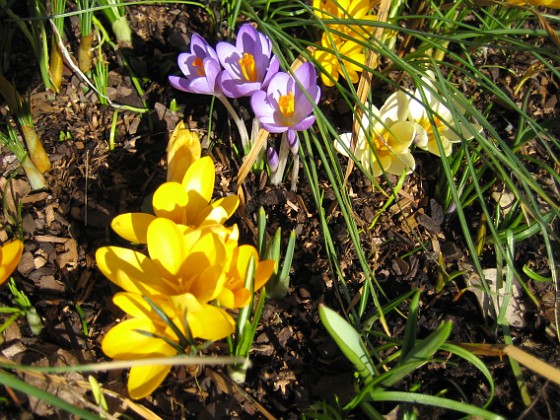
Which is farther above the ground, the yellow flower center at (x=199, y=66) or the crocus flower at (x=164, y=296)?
the yellow flower center at (x=199, y=66)

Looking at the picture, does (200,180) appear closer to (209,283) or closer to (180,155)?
(180,155)

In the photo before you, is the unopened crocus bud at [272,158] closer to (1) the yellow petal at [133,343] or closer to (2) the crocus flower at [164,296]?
(2) the crocus flower at [164,296]

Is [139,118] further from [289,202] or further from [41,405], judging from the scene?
[41,405]

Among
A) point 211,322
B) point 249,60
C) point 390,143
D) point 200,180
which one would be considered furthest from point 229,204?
point 390,143

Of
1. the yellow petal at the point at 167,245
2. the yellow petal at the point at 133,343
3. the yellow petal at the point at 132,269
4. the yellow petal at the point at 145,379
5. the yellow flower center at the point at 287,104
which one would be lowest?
the yellow petal at the point at 145,379

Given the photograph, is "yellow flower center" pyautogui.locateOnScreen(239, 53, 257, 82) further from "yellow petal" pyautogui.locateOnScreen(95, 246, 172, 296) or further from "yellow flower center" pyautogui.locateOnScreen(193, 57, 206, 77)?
"yellow petal" pyautogui.locateOnScreen(95, 246, 172, 296)

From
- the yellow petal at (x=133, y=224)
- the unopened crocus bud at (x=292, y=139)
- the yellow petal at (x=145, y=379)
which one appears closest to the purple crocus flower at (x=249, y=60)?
the unopened crocus bud at (x=292, y=139)
